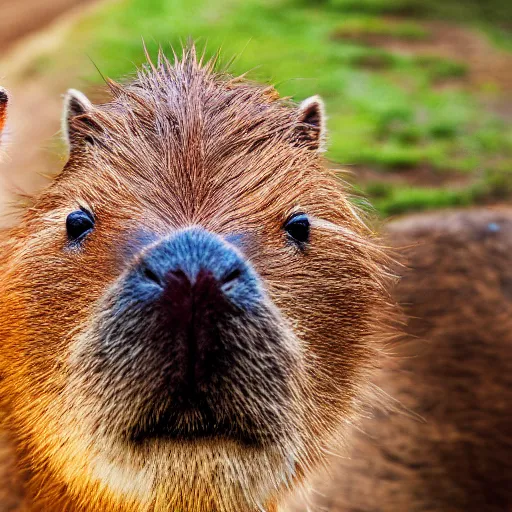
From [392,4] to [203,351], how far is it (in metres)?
13.6

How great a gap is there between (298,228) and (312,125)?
0.54 metres

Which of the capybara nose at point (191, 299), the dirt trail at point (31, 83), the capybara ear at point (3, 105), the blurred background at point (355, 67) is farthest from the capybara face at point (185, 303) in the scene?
the blurred background at point (355, 67)

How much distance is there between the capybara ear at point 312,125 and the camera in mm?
2895

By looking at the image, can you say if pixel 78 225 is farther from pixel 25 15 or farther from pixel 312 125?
pixel 25 15

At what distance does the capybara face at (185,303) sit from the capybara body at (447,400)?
1352 millimetres

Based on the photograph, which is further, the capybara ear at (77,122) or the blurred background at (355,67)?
the blurred background at (355,67)

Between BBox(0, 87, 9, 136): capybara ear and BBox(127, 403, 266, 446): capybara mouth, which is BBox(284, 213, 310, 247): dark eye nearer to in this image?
BBox(127, 403, 266, 446): capybara mouth

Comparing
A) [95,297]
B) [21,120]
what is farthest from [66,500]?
[21,120]

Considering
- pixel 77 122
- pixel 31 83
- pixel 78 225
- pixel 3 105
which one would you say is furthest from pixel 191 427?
pixel 31 83

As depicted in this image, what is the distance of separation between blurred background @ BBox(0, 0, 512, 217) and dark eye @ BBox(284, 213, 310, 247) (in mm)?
3558

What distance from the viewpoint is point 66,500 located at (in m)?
2.49

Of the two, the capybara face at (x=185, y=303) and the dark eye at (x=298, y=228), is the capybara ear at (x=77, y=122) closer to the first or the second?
the capybara face at (x=185, y=303)

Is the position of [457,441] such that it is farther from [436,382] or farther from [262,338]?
[262,338]

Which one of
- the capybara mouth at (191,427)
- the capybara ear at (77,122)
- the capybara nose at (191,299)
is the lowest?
the capybara mouth at (191,427)
